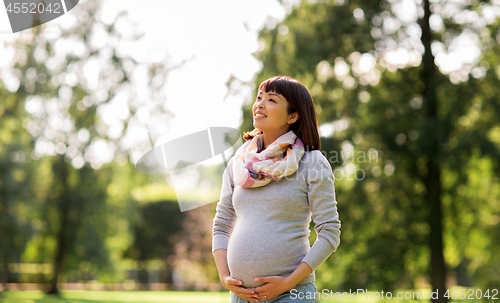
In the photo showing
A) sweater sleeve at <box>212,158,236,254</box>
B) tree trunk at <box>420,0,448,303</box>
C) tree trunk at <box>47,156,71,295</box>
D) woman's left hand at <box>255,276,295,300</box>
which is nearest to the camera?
woman's left hand at <box>255,276,295,300</box>

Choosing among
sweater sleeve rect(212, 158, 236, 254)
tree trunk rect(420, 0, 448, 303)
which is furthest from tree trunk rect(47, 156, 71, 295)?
sweater sleeve rect(212, 158, 236, 254)

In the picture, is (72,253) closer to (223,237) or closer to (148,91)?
(148,91)

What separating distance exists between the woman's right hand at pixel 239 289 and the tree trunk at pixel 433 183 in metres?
7.48

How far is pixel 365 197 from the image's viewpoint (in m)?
8.95

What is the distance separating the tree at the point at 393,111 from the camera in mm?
8781

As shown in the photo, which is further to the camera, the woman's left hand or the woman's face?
the woman's face

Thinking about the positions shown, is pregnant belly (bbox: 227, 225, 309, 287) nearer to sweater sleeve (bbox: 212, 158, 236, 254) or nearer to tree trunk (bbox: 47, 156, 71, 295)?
sweater sleeve (bbox: 212, 158, 236, 254)

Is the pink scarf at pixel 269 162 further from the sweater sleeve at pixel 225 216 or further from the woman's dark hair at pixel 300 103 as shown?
the sweater sleeve at pixel 225 216

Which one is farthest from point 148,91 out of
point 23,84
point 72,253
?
point 72,253

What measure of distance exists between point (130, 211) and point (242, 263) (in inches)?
646

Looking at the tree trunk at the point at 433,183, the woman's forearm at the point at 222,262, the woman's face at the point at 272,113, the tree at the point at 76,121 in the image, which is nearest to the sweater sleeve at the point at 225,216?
the woman's forearm at the point at 222,262

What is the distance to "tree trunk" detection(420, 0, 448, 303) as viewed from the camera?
28.7 feet

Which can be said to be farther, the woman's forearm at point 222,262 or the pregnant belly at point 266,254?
the woman's forearm at point 222,262

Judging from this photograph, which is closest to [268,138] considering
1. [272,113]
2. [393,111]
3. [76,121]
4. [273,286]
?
[272,113]
